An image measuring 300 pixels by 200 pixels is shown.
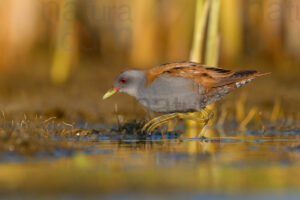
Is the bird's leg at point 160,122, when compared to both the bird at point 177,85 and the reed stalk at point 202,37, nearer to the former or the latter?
the bird at point 177,85

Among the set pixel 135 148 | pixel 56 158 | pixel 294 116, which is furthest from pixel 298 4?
pixel 56 158

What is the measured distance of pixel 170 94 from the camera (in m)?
A: 7.93

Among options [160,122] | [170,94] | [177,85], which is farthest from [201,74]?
[160,122]

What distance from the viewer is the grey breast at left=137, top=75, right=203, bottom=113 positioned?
792cm

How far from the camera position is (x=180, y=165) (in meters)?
5.73

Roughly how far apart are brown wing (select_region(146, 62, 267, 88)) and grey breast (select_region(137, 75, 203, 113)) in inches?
3.2

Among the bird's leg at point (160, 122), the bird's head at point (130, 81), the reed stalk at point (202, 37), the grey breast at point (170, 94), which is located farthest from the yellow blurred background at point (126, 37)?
the grey breast at point (170, 94)

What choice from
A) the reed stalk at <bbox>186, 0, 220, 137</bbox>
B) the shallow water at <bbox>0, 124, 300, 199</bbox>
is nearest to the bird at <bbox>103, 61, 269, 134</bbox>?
the shallow water at <bbox>0, 124, 300, 199</bbox>

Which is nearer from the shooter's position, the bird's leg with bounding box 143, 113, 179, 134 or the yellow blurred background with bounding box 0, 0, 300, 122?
the bird's leg with bounding box 143, 113, 179, 134

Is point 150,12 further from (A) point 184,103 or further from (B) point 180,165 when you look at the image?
(B) point 180,165

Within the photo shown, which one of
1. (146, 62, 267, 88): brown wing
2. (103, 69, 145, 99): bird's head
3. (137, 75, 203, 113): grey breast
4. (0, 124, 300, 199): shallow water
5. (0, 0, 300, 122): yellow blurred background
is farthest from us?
(0, 0, 300, 122): yellow blurred background

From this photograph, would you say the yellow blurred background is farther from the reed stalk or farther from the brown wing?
the brown wing

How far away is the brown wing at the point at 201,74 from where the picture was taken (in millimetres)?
8039

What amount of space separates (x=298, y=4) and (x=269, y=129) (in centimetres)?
604
